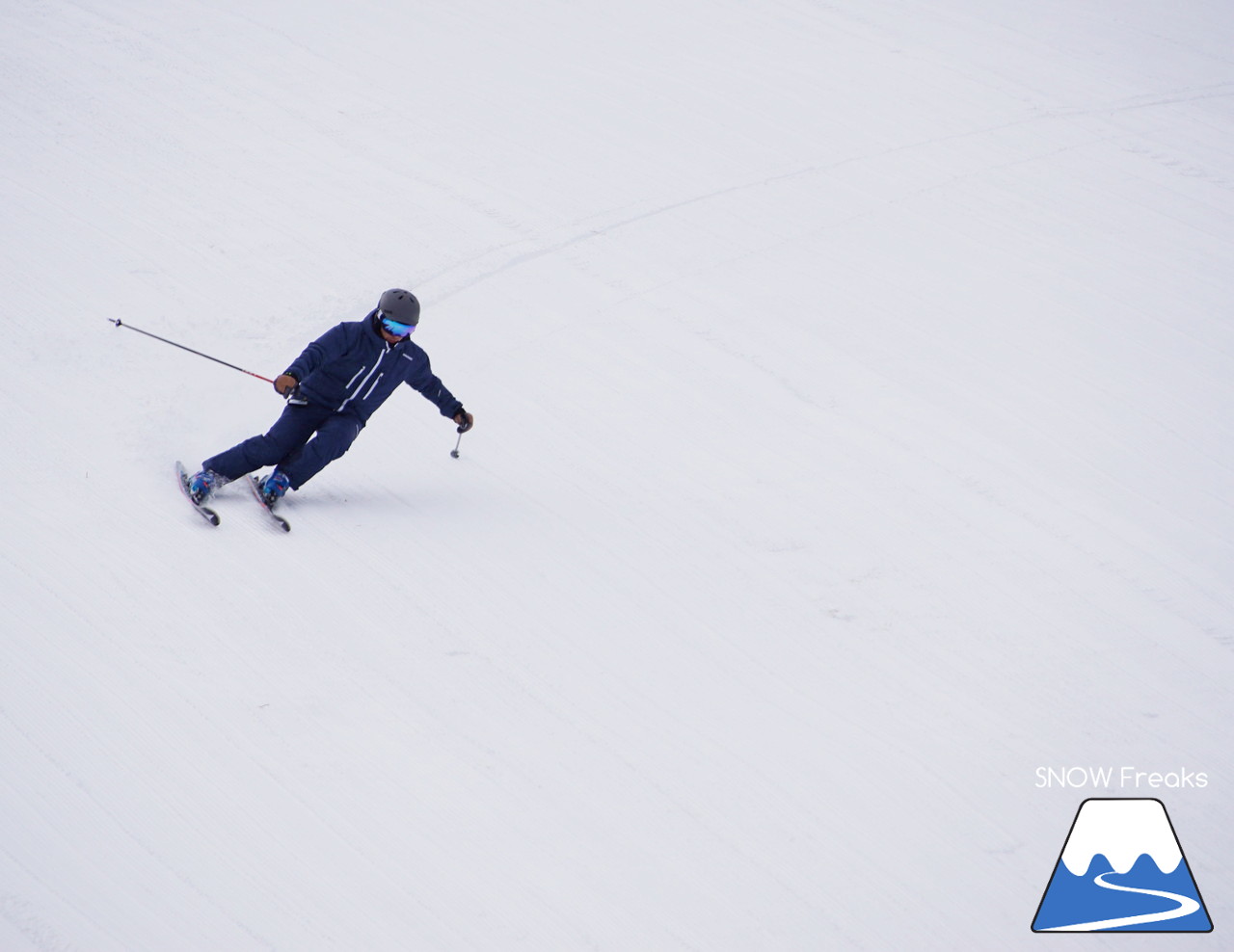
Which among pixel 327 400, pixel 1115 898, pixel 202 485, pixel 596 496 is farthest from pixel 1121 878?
pixel 202 485

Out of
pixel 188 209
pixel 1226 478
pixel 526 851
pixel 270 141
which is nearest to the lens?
pixel 526 851

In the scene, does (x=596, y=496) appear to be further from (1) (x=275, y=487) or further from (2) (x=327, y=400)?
(1) (x=275, y=487)

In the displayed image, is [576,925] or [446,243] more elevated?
[446,243]

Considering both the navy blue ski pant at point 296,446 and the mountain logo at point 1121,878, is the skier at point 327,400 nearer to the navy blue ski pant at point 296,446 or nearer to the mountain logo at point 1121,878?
the navy blue ski pant at point 296,446

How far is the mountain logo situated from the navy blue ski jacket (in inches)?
146

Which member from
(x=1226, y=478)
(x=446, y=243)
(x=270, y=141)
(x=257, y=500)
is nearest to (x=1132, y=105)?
(x=1226, y=478)

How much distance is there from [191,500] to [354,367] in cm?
104

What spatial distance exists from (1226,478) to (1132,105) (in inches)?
266

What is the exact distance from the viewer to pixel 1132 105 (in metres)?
11.8

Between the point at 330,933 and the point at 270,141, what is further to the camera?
the point at 270,141

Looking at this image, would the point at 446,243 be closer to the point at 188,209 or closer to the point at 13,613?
the point at 188,209

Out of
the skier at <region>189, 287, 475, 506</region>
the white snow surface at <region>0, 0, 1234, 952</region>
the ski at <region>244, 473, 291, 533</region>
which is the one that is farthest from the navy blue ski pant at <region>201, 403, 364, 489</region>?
the white snow surface at <region>0, 0, 1234, 952</region>

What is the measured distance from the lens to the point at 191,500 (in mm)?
5129

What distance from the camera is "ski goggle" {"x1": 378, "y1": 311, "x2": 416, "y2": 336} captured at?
499cm
